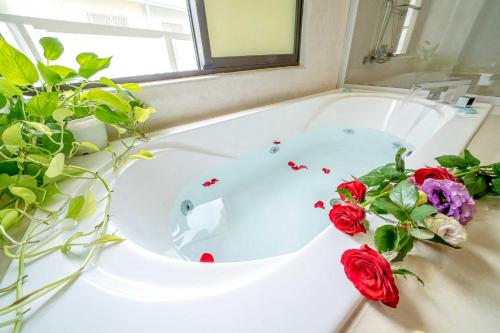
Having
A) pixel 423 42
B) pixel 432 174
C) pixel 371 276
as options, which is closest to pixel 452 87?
pixel 423 42

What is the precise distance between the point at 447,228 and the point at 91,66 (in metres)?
0.84

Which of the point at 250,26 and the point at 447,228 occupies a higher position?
the point at 250,26

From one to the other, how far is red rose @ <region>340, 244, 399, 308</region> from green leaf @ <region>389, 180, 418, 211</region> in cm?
11

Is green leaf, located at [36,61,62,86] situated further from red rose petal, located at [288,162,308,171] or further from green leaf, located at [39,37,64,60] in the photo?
red rose petal, located at [288,162,308,171]

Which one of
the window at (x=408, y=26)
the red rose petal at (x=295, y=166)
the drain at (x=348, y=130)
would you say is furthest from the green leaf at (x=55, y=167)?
the window at (x=408, y=26)

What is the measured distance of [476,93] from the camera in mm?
1195

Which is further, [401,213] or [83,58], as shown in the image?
[83,58]

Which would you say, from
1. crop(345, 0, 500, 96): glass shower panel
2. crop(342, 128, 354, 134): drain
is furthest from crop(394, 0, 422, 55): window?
crop(342, 128, 354, 134): drain

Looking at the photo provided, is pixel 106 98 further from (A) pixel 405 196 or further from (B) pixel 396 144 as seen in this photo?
(B) pixel 396 144

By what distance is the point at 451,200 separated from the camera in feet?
1.03

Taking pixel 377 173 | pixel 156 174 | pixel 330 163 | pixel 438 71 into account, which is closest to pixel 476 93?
pixel 438 71

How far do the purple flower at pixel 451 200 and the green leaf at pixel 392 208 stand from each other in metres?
0.08

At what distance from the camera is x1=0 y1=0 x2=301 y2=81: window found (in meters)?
0.90

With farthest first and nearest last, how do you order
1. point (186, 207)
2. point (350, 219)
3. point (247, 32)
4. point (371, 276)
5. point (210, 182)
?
point (247, 32) < point (210, 182) < point (186, 207) < point (350, 219) < point (371, 276)
